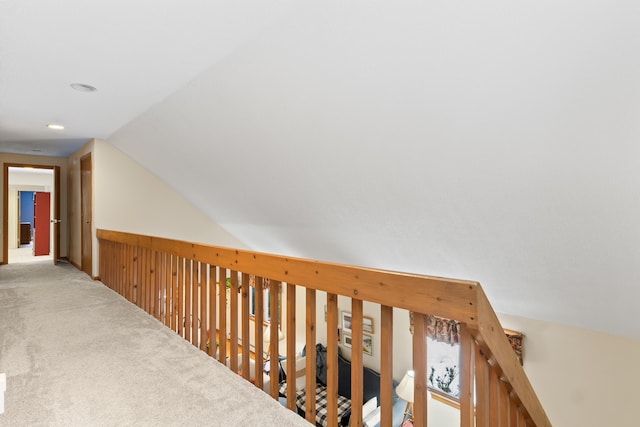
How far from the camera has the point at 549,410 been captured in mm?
4219

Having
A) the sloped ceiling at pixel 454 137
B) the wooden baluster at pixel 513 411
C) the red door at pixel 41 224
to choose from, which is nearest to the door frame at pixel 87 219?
the sloped ceiling at pixel 454 137

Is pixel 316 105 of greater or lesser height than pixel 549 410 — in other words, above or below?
above

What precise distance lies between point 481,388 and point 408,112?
153cm

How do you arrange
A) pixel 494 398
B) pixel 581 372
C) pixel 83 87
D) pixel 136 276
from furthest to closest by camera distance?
pixel 581 372 → pixel 136 276 → pixel 83 87 → pixel 494 398

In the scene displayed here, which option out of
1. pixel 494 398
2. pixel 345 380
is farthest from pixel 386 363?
pixel 345 380

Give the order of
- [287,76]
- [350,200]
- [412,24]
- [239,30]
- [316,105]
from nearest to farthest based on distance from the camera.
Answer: [412,24]
[239,30]
[287,76]
[316,105]
[350,200]

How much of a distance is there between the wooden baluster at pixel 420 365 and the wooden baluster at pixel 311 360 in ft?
1.77

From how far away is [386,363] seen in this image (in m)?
1.34

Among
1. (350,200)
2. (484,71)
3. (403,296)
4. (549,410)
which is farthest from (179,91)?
(549,410)

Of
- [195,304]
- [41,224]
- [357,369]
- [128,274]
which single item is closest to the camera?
[357,369]

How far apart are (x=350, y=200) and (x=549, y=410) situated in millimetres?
3495

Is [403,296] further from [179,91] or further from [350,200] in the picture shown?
[179,91]

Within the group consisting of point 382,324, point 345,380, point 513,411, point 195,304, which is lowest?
point 345,380

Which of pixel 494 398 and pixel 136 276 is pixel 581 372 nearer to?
pixel 494 398
